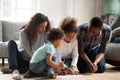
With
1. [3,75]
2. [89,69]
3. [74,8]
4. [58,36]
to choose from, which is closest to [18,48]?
[3,75]

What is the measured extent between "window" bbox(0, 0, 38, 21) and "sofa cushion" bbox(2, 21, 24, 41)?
0.68m

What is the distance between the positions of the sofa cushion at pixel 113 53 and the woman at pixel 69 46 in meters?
0.59

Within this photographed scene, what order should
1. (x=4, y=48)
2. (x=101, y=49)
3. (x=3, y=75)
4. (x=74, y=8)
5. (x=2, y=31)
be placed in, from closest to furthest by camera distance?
(x=3, y=75) → (x=101, y=49) → (x=4, y=48) → (x=2, y=31) → (x=74, y=8)

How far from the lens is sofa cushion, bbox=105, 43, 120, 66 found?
11.7ft

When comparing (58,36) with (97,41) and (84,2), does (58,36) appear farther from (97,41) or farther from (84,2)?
(84,2)

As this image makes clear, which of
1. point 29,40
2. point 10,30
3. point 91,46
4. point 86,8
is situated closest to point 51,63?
point 29,40

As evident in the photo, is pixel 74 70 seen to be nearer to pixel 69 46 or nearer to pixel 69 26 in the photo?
pixel 69 46

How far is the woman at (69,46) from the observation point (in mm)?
3072

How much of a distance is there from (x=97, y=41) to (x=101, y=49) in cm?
12

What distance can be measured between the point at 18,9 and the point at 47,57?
2.46 metres

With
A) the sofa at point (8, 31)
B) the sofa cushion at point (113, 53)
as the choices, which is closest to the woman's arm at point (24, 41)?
the sofa cushion at point (113, 53)

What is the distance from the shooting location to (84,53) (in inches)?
130

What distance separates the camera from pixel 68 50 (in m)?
3.21

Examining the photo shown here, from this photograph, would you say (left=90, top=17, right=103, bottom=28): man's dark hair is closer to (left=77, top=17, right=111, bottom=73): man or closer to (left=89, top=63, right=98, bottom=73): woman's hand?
(left=77, top=17, right=111, bottom=73): man
